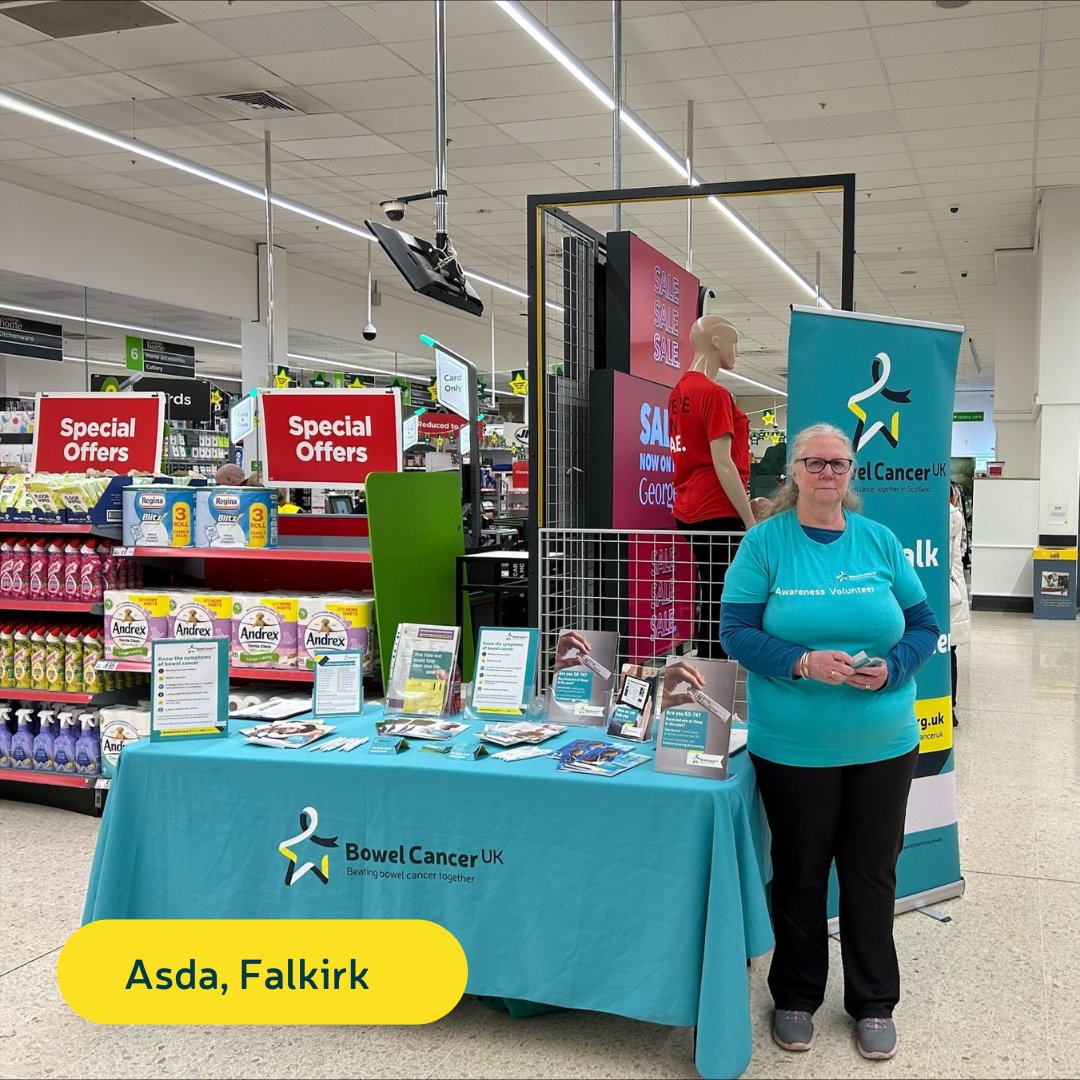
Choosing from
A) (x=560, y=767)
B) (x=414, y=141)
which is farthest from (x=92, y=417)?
(x=414, y=141)

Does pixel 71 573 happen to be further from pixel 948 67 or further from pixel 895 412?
pixel 948 67

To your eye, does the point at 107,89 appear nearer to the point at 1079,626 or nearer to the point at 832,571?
the point at 832,571

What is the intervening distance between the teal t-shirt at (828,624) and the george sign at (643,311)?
77.0 inches

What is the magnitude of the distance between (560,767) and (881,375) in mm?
1576

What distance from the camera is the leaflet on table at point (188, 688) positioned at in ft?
9.27

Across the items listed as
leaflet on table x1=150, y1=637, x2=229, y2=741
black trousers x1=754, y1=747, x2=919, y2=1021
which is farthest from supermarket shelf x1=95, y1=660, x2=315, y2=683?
black trousers x1=754, y1=747, x2=919, y2=1021

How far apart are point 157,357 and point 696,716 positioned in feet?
43.3

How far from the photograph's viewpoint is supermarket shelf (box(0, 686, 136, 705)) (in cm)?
459

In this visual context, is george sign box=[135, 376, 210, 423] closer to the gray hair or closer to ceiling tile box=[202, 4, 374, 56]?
ceiling tile box=[202, 4, 374, 56]

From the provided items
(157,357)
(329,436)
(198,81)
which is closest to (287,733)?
(329,436)

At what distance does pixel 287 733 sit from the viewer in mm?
2895

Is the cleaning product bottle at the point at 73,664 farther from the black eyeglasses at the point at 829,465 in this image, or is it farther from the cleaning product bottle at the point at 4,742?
the black eyeglasses at the point at 829,465

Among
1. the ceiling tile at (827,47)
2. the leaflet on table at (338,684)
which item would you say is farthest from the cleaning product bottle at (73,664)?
the ceiling tile at (827,47)

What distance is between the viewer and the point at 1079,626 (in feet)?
35.1
